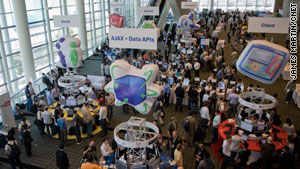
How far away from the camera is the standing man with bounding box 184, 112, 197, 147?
9.20 meters

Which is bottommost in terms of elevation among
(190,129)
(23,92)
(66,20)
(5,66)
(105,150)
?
(23,92)

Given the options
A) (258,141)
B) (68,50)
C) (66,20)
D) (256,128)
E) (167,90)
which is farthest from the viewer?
(167,90)

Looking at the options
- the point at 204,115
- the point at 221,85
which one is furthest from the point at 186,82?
the point at 204,115

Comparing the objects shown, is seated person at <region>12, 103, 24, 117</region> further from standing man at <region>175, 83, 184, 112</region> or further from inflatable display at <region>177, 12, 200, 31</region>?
inflatable display at <region>177, 12, 200, 31</region>

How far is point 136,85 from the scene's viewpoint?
22.1 ft

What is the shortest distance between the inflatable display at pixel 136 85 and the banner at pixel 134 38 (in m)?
0.78

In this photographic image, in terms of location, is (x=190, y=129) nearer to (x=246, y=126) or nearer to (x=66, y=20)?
(x=246, y=126)

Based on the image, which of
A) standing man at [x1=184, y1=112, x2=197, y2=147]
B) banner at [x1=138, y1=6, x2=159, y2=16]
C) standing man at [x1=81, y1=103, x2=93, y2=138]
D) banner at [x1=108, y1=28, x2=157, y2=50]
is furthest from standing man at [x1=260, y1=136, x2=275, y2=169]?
banner at [x1=138, y1=6, x2=159, y2=16]

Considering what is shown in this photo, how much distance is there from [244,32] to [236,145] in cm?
1881

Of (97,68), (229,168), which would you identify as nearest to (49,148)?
(229,168)

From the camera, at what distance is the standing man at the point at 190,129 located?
30.2 feet

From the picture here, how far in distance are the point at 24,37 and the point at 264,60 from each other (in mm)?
11078

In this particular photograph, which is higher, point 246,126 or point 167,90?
point 246,126

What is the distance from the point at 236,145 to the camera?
7.75 metres
